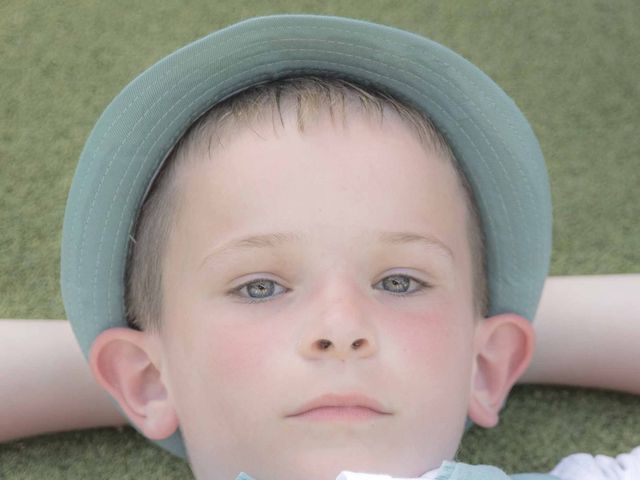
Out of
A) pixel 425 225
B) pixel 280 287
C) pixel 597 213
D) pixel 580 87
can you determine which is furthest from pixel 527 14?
pixel 280 287

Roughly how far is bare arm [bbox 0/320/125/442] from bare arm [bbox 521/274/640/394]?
59cm

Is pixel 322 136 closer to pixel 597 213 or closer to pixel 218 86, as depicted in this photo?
pixel 218 86

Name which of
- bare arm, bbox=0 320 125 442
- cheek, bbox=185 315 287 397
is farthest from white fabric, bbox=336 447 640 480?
bare arm, bbox=0 320 125 442

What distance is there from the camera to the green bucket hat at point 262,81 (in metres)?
1.05

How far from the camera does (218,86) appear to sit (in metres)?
1.07

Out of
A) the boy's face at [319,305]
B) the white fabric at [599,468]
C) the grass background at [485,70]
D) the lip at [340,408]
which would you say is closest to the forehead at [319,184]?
the boy's face at [319,305]

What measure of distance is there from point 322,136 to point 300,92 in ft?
0.25

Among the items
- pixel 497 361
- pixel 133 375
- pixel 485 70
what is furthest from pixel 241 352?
pixel 485 70

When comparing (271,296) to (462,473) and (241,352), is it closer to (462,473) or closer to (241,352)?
(241,352)

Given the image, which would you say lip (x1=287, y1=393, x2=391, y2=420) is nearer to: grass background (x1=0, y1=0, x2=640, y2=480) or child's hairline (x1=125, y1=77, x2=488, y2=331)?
child's hairline (x1=125, y1=77, x2=488, y2=331)

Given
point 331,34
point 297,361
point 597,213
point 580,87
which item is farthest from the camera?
point 580,87

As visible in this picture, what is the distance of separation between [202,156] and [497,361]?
16.8 inches

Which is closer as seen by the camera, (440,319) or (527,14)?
(440,319)

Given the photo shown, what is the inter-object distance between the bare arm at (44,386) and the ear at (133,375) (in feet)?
0.51
